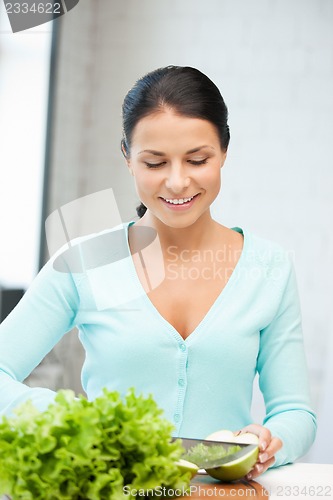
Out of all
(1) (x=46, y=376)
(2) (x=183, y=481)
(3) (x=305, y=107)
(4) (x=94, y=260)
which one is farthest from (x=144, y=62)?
(2) (x=183, y=481)

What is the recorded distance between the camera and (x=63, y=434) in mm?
836

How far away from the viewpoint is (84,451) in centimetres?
82

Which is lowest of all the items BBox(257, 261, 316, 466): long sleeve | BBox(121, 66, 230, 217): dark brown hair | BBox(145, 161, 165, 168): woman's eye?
BBox(257, 261, 316, 466): long sleeve

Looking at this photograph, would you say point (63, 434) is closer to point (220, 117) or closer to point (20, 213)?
point (220, 117)

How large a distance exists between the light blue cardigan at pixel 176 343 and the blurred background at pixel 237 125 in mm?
1648

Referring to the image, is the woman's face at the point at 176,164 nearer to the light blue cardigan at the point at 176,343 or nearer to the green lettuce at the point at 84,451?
the light blue cardigan at the point at 176,343

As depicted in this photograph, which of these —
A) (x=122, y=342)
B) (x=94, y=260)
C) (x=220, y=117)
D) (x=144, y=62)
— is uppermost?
(x=144, y=62)

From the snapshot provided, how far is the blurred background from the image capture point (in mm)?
3135

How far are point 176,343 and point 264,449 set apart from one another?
1.16 feet

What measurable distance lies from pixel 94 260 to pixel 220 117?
0.38m

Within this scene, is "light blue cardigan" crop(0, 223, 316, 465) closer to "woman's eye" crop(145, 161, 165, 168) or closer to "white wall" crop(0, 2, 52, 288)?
"woman's eye" crop(145, 161, 165, 168)

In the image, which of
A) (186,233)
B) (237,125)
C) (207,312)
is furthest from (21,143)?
(207,312)

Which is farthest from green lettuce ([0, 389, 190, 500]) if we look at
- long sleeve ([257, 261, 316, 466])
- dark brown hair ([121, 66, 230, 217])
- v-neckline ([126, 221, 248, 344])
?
dark brown hair ([121, 66, 230, 217])

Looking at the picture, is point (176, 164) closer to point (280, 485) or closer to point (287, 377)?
point (287, 377)
